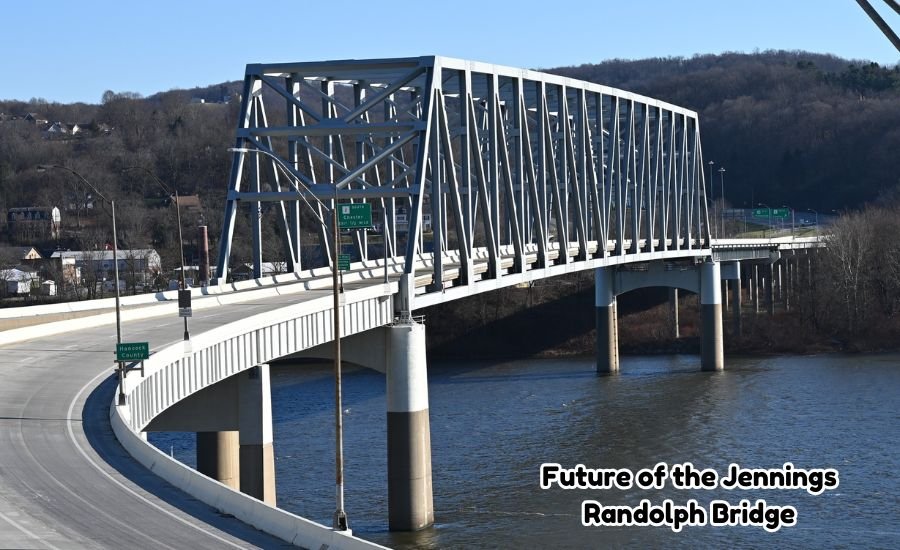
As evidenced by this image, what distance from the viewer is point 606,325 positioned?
9888 cm

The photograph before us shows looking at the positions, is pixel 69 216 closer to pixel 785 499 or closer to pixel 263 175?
pixel 263 175

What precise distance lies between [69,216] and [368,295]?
13346cm

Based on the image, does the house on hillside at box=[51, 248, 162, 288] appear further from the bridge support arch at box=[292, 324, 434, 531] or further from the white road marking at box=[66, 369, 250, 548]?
the white road marking at box=[66, 369, 250, 548]

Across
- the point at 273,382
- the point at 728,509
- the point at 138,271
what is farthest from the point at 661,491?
the point at 138,271

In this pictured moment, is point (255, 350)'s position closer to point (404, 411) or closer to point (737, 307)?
point (404, 411)

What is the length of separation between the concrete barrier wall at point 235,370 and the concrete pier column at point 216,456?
597cm

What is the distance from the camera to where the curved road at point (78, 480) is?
2141 centimetres

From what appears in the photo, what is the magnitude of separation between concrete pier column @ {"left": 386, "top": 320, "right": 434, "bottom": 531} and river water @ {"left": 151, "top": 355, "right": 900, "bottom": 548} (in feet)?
2.60

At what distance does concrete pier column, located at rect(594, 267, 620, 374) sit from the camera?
315 feet

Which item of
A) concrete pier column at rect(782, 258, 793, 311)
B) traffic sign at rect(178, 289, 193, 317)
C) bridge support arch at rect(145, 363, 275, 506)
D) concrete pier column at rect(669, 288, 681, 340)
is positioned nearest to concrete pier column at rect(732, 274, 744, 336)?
concrete pier column at rect(669, 288, 681, 340)

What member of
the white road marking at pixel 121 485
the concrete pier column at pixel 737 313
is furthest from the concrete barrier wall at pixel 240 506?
the concrete pier column at pixel 737 313

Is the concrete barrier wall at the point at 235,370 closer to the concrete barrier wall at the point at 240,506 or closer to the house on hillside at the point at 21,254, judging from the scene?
the concrete barrier wall at the point at 240,506

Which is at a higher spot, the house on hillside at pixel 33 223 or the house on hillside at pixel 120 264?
the house on hillside at pixel 33 223

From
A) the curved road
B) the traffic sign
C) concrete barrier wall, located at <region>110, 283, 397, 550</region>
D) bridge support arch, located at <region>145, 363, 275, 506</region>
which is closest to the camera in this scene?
the curved road
